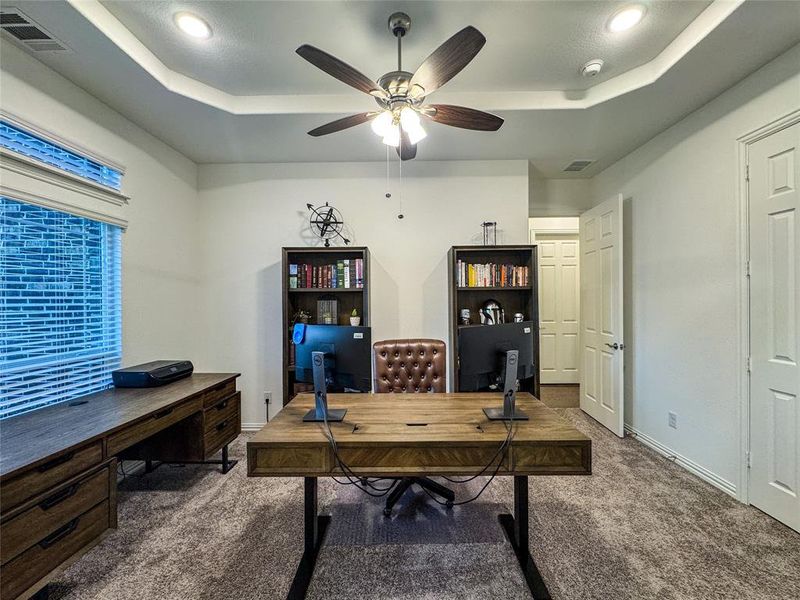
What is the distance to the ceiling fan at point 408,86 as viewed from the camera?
1.37 m

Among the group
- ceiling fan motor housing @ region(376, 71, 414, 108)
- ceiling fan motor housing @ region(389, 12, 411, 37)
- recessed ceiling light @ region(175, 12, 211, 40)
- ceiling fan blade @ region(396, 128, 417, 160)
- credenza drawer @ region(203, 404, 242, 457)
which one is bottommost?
credenza drawer @ region(203, 404, 242, 457)

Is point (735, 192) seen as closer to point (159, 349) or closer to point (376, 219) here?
point (376, 219)

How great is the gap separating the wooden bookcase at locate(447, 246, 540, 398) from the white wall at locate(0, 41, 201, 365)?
2614 millimetres

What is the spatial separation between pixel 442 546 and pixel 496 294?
2.25 metres

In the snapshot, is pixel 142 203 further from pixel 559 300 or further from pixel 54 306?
pixel 559 300

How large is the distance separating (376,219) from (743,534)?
11.3 ft

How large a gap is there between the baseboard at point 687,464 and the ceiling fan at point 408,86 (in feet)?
9.41

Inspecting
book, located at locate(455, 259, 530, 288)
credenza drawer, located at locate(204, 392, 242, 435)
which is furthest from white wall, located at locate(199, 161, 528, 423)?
credenza drawer, located at locate(204, 392, 242, 435)

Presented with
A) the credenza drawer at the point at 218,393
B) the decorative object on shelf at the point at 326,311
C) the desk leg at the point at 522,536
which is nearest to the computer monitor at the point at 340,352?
the desk leg at the point at 522,536

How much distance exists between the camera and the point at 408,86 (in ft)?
5.38

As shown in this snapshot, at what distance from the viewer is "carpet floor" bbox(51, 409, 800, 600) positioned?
5.00 feet

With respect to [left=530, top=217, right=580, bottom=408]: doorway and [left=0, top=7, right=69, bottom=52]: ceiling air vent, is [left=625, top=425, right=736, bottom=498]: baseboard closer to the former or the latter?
Result: [left=530, top=217, right=580, bottom=408]: doorway

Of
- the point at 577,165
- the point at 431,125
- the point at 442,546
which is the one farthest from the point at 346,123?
the point at 577,165

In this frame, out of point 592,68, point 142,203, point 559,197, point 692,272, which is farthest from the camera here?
point 559,197
